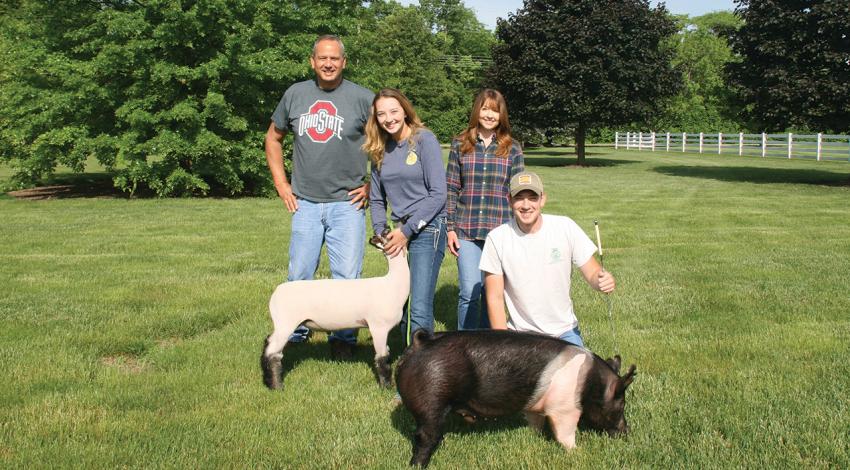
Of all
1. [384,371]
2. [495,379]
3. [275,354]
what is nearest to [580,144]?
[384,371]

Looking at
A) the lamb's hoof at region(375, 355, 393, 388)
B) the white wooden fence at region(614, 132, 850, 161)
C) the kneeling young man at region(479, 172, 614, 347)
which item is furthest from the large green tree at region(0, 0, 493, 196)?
the white wooden fence at region(614, 132, 850, 161)

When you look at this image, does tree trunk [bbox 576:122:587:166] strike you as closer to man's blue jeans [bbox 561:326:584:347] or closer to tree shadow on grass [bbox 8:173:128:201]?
tree shadow on grass [bbox 8:173:128:201]

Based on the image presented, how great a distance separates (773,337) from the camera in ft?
19.4

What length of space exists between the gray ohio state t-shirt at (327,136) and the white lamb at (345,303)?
892 mm

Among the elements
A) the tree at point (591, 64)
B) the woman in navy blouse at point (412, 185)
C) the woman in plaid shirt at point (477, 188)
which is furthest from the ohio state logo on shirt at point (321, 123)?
the tree at point (591, 64)

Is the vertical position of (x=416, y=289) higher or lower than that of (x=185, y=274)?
higher

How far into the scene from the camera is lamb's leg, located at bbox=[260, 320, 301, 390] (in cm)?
457

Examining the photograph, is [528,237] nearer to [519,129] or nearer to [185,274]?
[185,274]

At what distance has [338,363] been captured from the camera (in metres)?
5.41

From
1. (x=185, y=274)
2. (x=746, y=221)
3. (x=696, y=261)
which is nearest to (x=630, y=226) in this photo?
(x=746, y=221)

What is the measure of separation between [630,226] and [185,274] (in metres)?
8.31

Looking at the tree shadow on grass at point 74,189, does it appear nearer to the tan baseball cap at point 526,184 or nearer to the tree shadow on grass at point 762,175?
the tan baseball cap at point 526,184

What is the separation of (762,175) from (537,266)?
2458cm

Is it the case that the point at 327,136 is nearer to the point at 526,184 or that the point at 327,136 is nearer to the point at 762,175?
the point at 526,184
